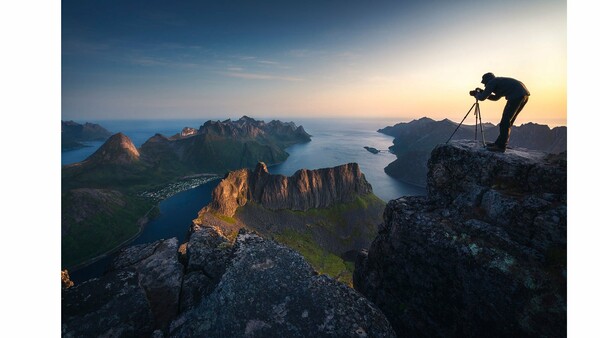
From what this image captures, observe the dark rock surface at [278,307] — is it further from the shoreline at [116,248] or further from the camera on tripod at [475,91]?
the shoreline at [116,248]

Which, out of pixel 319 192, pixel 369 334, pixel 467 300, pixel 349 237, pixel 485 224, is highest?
pixel 485 224

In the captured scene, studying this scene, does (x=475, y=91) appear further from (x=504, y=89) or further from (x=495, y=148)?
(x=495, y=148)

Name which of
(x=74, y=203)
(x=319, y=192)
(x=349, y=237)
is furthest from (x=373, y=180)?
(x=74, y=203)

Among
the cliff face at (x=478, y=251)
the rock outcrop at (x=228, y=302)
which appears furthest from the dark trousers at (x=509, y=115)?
the rock outcrop at (x=228, y=302)

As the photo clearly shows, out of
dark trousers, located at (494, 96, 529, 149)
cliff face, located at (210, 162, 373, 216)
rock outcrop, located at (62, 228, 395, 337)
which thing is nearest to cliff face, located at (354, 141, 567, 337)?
dark trousers, located at (494, 96, 529, 149)

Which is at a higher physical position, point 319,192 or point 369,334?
point 369,334

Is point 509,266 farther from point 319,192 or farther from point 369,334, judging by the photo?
point 319,192
